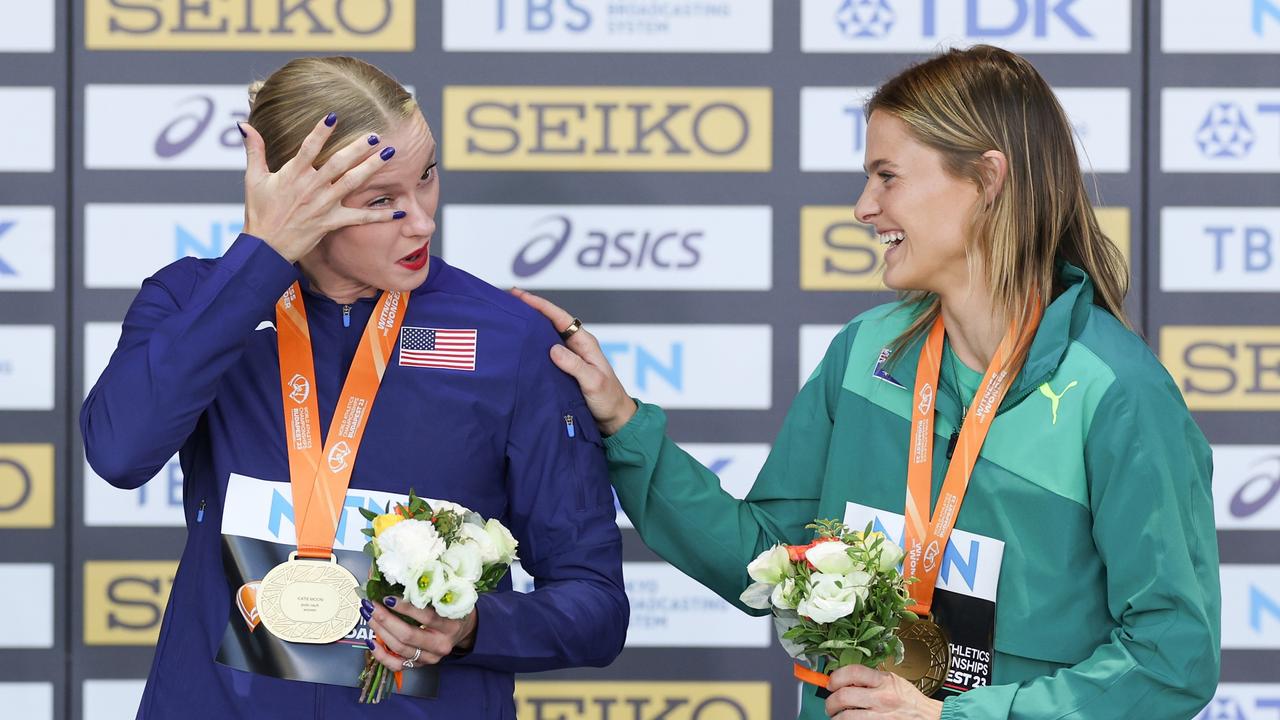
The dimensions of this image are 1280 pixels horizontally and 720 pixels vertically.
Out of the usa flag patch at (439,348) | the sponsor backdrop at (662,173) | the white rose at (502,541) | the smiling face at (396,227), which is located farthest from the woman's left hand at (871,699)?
the sponsor backdrop at (662,173)

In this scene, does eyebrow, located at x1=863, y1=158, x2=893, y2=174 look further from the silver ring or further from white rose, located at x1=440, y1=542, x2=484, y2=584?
white rose, located at x1=440, y1=542, x2=484, y2=584

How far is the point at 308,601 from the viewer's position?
5.33 feet

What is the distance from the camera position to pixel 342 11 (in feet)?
9.95

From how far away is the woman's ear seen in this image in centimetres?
173

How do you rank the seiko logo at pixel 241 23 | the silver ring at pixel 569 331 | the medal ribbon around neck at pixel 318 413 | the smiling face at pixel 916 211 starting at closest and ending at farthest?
the medal ribbon around neck at pixel 318 413 → the smiling face at pixel 916 211 → the silver ring at pixel 569 331 → the seiko logo at pixel 241 23

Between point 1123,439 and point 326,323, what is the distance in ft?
3.55

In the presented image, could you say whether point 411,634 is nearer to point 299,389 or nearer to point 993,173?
point 299,389

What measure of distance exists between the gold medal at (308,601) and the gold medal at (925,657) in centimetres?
73

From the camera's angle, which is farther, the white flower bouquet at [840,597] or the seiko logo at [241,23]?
the seiko logo at [241,23]

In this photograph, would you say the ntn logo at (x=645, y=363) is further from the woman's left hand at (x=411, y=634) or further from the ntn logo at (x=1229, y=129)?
the woman's left hand at (x=411, y=634)

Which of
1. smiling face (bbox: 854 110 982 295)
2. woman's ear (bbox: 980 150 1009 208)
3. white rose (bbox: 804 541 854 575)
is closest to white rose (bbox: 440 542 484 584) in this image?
white rose (bbox: 804 541 854 575)

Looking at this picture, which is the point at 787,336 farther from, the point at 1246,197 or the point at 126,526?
the point at 126,526

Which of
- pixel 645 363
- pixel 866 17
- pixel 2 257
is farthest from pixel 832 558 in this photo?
pixel 2 257

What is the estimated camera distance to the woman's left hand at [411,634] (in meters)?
1.49
